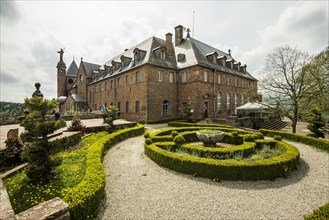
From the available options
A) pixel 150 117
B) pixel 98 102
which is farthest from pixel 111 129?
pixel 98 102

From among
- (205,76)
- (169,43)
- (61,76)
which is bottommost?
(205,76)

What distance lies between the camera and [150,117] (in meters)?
23.8

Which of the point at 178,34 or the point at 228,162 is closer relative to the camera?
the point at 228,162

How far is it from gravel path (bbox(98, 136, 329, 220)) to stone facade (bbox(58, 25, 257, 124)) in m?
16.0

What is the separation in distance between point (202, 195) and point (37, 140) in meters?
6.17

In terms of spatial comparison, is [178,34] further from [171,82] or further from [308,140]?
[308,140]

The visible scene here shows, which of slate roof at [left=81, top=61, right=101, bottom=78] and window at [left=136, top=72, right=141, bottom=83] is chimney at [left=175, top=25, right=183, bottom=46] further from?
slate roof at [left=81, top=61, right=101, bottom=78]

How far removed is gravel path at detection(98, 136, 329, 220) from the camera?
4641 millimetres

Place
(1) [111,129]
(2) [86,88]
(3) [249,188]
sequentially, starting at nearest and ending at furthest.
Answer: (3) [249,188]
(1) [111,129]
(2) [86,88]

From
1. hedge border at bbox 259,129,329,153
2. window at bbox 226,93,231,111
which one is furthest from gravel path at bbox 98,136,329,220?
window at bbox 226,93,231,111

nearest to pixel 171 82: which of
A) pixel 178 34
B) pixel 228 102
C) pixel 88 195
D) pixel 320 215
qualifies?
pixel 178 34

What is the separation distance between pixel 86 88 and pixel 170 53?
24.8m

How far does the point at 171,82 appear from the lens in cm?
2602

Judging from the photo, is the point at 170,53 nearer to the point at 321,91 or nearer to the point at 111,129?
the point at 111,129
